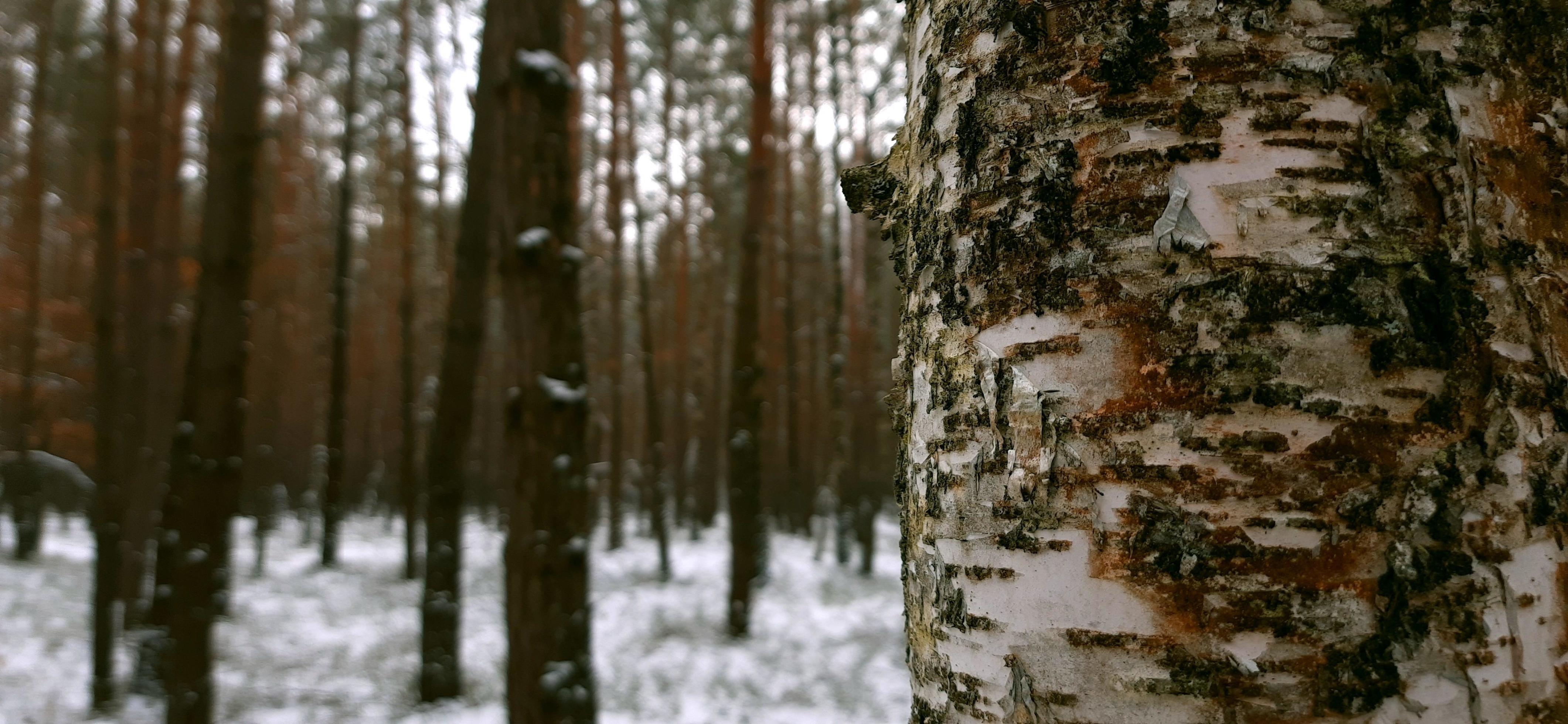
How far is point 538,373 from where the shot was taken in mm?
3643

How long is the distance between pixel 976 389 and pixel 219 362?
5.47 metres

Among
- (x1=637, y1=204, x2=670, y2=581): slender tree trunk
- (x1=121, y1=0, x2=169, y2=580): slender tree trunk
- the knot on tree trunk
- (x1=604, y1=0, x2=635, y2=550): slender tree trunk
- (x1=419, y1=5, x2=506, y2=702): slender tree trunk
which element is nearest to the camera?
the knot on tree trunk

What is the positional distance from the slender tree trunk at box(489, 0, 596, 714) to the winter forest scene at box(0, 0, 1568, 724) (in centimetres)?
2

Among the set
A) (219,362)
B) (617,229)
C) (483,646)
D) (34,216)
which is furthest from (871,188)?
(34,216)

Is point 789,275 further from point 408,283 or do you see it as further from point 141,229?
point 141,229

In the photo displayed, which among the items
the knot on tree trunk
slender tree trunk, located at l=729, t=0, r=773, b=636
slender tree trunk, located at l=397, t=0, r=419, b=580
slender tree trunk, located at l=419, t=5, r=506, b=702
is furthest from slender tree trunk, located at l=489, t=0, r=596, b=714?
slender tree trunk, located at l=397, t=0, r=419, b=580

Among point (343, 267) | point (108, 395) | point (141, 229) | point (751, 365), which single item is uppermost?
point (343, 267)

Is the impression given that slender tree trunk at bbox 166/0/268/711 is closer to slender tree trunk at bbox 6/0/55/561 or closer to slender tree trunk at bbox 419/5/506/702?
slender tree trunk at bbox 419/5/506/702

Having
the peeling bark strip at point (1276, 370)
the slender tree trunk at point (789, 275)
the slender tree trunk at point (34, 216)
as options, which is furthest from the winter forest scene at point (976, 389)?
the slender tree trunk at point (789, 275)

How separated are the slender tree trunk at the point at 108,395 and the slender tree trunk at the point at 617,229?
5490 mm

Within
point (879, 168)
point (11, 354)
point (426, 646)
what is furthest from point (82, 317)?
point (879, 168)

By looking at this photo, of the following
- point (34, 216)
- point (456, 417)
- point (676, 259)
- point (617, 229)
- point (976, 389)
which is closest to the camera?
point (976, 389)

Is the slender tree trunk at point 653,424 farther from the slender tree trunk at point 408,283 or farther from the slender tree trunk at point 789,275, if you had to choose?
the slender tree trunk at point 408,283

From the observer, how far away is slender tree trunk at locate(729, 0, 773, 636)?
8.66 m
